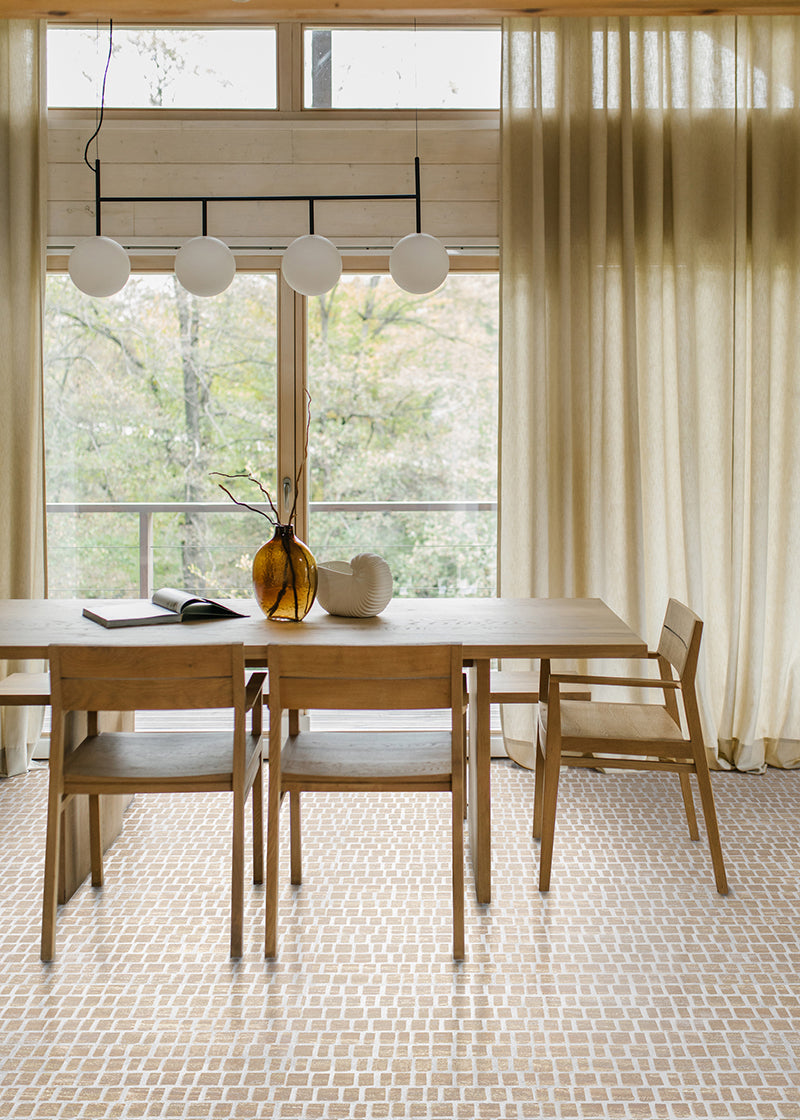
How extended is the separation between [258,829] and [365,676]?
0.75 metres

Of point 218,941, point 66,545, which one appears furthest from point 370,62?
point 218,941

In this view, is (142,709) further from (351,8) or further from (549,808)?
(351,8)

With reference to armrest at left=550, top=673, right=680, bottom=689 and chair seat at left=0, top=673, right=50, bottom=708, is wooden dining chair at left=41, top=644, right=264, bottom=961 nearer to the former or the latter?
chair seat at left=0, top=673, right=50, bottom=708

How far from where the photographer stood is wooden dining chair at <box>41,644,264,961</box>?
2.10m

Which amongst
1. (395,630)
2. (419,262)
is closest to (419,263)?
(419,262)

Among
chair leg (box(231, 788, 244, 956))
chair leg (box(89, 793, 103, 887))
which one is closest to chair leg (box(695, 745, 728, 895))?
chair leg (box(231, 788, 244, 956))

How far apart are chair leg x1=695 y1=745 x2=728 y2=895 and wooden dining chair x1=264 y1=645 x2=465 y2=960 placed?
0.73 m

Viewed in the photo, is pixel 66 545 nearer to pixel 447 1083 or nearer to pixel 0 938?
pixel 0 938

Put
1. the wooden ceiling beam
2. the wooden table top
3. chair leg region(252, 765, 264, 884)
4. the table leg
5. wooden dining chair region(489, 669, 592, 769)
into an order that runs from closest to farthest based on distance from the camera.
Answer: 1. the wooden table top
2. the table leg
3. chair leg region(252, 765, 264, 884)
4. the wooden ceiling beam
5. wooden dining chair region(489, 669, 592, 769)

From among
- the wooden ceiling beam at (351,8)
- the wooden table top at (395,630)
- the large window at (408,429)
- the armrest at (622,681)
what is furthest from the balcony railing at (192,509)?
the wooden ceiling beam at (351,8)

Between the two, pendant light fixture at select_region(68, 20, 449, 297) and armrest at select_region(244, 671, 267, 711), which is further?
pendant light fixture at select_region(68, 20, 449, 297)

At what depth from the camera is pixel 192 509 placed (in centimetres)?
373

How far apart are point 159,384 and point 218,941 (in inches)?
88.5

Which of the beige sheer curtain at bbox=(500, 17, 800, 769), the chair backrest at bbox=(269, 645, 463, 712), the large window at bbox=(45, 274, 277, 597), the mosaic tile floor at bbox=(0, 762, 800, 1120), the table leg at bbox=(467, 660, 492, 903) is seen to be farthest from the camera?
the large window at bbox=(45, 274, 277, 597)
